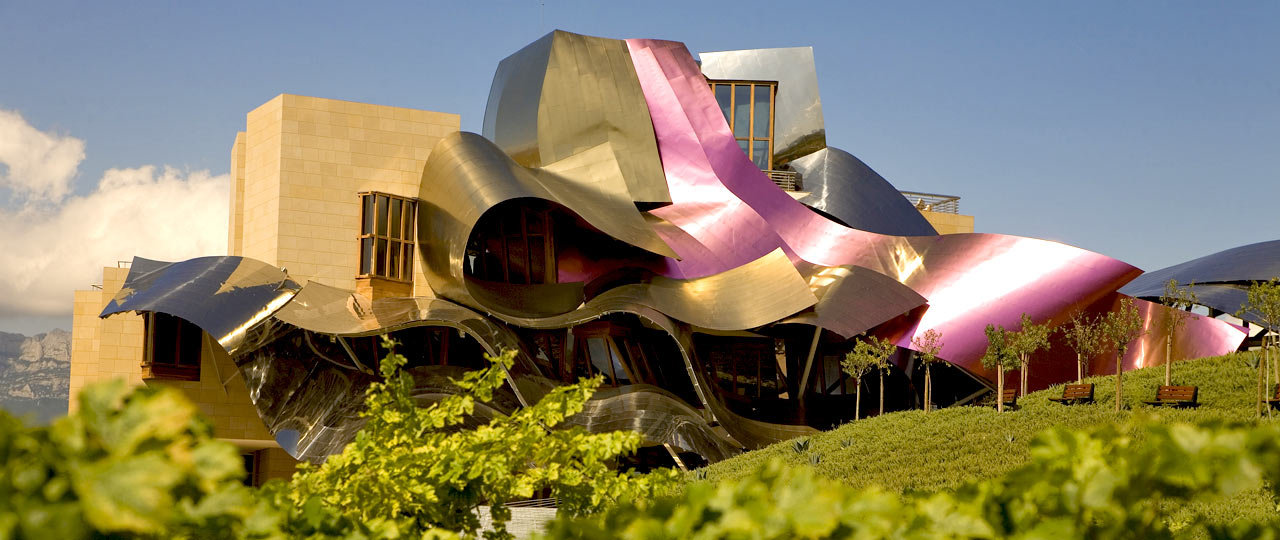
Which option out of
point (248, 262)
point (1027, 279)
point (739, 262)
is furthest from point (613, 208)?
point (1027, 279)

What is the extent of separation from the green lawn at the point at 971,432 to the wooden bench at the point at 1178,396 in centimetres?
30

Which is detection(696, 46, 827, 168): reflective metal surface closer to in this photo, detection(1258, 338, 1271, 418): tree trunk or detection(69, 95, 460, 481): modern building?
detection(69, 95, 460, 481): modern building

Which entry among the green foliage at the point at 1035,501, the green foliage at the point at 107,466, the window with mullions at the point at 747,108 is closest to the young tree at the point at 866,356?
the window with mullions at the point at 747,108

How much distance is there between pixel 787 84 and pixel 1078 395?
18028 millimetres

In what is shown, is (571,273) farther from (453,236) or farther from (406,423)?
(406,423)

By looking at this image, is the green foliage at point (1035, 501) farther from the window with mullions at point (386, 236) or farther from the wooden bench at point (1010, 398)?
the window with mullions at point (386, 236)

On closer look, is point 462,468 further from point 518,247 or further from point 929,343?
point 929,343

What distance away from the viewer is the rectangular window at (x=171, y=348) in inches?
903

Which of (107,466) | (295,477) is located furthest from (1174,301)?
(107,466)

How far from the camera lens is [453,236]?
2223 centimetres

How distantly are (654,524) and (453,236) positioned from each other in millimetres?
20131

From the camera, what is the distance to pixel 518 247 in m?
24.3

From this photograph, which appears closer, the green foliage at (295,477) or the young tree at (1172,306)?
the green foliage at (295,477)

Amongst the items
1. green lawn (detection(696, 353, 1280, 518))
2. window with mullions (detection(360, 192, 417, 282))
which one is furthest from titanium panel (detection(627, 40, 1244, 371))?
window with mullions (detection(360, 192, 417, 282))
